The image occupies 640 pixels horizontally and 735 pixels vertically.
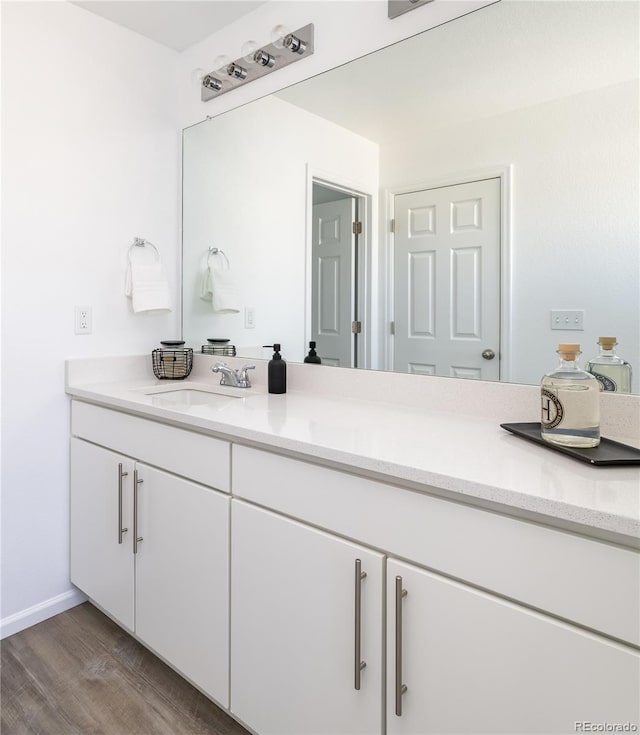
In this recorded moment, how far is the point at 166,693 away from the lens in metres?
1.57

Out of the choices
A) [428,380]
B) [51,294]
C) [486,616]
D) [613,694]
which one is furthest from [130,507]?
[613,694]

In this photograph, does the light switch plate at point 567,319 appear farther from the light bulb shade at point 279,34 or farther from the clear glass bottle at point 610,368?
the light bulb shade at point 279,34

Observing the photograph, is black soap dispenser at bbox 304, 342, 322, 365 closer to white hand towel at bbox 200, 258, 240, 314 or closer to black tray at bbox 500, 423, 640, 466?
white hand towel at bbox 200, 258, 240, 314

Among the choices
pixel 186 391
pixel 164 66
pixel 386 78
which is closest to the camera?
pixel 386 78

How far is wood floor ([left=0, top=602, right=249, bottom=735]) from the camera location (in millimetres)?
1452

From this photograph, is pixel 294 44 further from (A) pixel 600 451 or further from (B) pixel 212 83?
(A) pixel 600 451

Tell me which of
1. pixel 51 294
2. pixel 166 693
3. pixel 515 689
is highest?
pixel 51 294

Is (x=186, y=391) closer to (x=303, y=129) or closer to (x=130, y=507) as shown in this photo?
(x=130, y=507)

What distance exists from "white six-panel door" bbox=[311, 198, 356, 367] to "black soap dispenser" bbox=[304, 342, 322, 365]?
0.02 m

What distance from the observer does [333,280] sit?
1812 millimetres

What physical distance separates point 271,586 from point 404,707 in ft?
1.30

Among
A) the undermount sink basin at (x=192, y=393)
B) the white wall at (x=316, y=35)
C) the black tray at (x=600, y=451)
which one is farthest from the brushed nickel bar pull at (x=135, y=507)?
the white wall at (x=316, y=35)

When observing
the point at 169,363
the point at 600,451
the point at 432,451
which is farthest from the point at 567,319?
the point at 169,363

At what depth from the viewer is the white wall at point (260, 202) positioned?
186 cm
